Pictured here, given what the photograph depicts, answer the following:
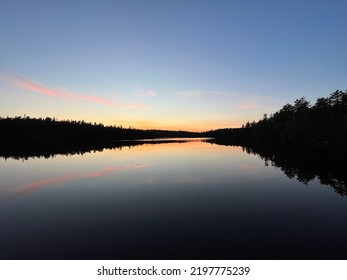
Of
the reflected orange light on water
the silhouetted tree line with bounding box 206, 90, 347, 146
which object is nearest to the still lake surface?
the reflected orange light on water

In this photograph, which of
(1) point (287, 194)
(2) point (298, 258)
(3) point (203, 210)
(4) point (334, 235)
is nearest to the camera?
(2) point (298, 258)

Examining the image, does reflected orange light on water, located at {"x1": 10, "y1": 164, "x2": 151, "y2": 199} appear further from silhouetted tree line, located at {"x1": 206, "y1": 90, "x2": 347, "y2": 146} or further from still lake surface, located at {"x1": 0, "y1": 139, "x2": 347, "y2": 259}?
silhouetted tree line, located at {"x1": 206, "y1": 90, "x2": 347, "y2": 146}

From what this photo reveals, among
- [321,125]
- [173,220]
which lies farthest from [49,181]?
[321,125]

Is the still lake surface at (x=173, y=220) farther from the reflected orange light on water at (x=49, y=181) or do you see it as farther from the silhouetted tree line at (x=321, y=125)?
the silhouetted tree line at (x=321, y=125)

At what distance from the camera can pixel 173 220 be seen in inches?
842

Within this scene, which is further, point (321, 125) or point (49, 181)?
point (321, 125)

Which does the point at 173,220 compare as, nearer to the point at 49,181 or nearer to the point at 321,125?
the point at 49,181

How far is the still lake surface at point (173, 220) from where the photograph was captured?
616 inches

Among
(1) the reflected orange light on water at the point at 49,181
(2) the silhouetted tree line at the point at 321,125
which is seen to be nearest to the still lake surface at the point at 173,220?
(1) the reflected orange light on water at the point at 49,181

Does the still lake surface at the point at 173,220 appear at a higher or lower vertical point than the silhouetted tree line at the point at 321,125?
lower
